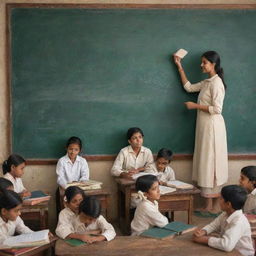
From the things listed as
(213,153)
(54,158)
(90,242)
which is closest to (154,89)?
(213,153)

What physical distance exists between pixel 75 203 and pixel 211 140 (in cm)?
215

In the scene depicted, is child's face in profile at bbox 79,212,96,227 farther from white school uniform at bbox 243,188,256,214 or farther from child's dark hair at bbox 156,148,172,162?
child's dark hair at bbox 156,148,172,162

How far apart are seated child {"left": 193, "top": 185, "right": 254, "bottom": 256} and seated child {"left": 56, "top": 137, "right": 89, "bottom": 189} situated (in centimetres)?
209

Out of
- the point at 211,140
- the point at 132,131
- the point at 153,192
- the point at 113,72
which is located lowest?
the point at 153,192

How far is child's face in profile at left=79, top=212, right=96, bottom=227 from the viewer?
3.27 meters

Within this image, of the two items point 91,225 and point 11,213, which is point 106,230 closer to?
point 91,225

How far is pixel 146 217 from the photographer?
3.45m

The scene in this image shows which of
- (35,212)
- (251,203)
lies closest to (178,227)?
(251,203)

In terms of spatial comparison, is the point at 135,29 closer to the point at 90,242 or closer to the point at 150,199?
the point at 150,199

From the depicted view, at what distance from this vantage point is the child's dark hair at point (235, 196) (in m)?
3.07

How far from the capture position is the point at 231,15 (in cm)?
530

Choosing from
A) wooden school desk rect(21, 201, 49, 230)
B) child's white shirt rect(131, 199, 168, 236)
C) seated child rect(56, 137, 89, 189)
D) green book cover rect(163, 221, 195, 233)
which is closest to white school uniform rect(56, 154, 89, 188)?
seated child rect(56, 137, 89, 189)

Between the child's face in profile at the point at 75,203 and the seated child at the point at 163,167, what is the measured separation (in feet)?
5.06

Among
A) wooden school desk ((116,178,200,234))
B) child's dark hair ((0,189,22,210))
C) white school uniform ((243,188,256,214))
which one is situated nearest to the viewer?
child's dark hair ((0,189,22,210))
